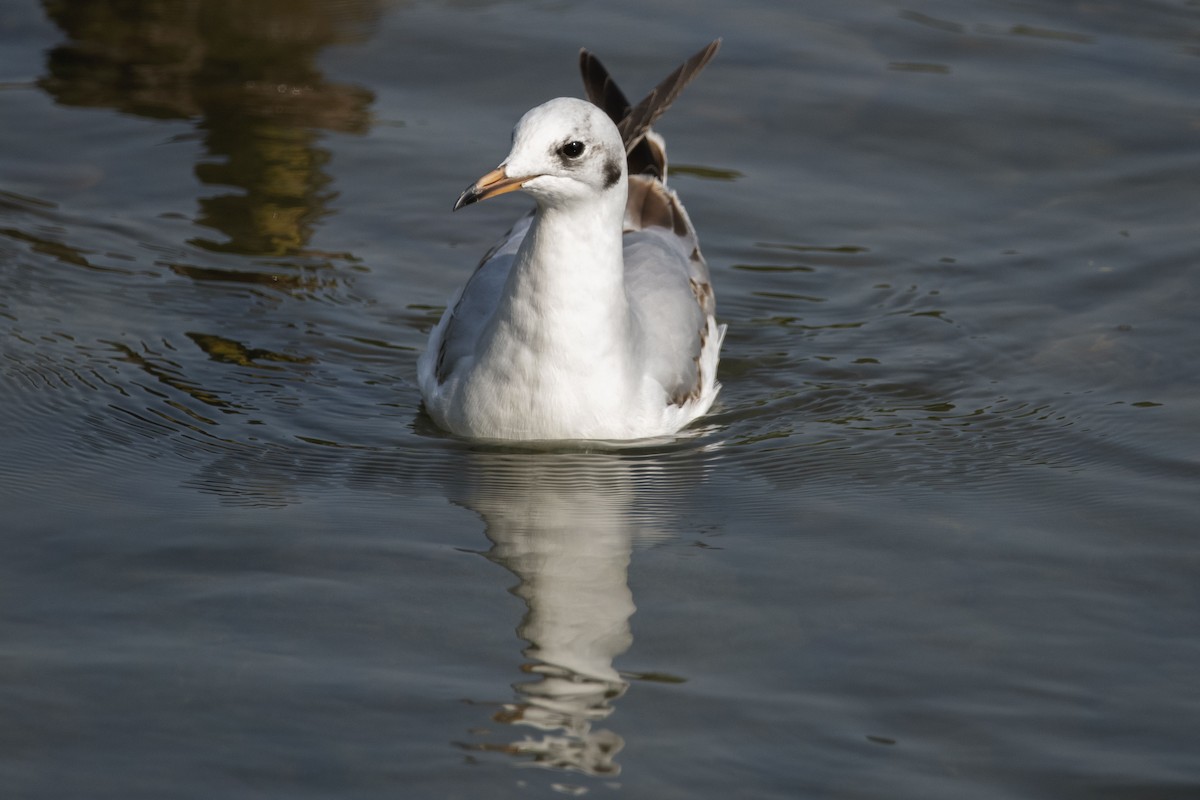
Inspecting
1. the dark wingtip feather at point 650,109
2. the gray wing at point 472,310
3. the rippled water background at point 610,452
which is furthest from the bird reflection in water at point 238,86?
the dark wingtip feather at point 650,109

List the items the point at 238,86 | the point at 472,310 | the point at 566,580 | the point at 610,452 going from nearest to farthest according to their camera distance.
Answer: the point at 566,580 < the point at 610,452 < the point at 472,310 < the point at 238,86

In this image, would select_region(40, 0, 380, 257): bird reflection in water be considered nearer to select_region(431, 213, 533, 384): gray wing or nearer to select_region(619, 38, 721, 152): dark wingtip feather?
select_region(431, 213, 533, 384): gray wing

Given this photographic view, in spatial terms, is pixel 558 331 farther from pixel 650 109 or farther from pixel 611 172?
pixel 650 109

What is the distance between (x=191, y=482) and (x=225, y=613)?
3.46 ft

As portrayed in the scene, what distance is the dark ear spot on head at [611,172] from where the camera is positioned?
246 inches

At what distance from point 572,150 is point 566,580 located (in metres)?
1.62

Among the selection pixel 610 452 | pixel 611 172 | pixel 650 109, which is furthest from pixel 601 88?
pixel 610 452

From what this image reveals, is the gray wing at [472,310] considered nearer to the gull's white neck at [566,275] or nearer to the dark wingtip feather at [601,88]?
the gull's white neck at [566,275]

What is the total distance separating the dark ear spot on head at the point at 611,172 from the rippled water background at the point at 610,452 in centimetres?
104

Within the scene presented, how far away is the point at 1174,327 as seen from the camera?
7754 mm

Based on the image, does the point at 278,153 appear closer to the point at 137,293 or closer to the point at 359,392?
the point at 137,293

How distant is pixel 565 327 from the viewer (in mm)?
6418

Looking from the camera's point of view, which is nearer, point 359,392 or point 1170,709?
point 1170,709

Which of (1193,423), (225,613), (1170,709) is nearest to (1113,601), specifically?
(1170,709)
